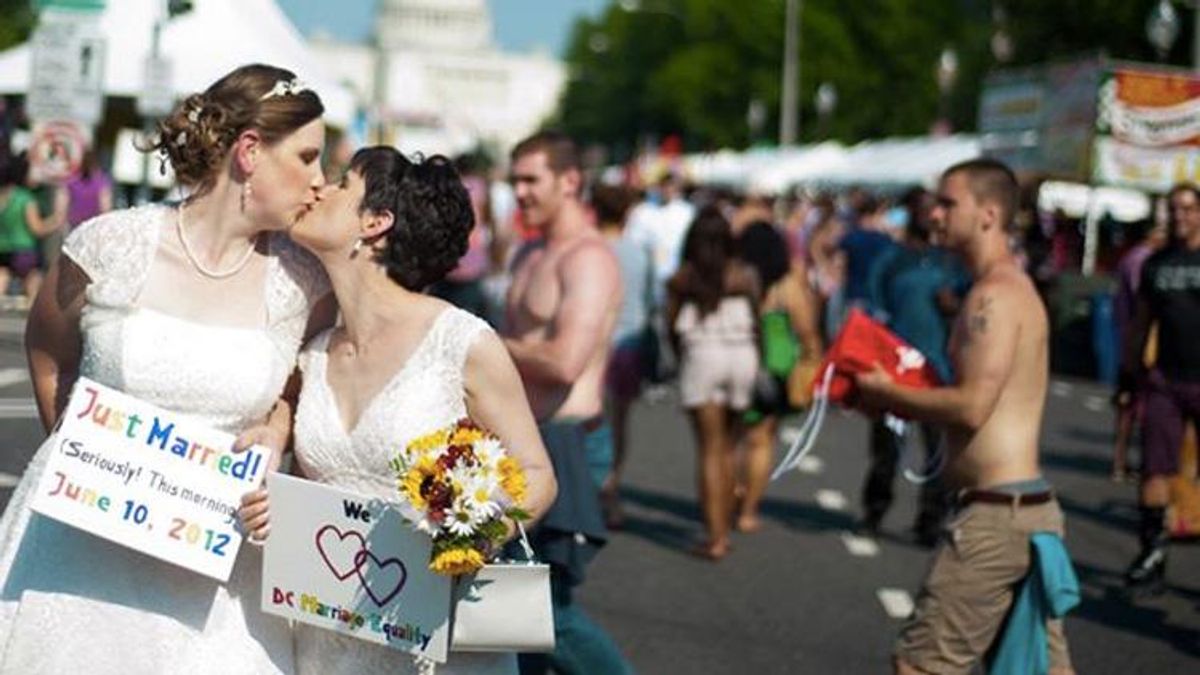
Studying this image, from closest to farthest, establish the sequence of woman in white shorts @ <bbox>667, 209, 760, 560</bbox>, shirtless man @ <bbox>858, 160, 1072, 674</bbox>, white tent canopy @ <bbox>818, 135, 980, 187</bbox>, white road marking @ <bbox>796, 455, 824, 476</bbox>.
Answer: shirtless man @ <bbox>858, 160, 1072, 674</bbox>, woman in white shorts @ <bbox>667, 209, 760, 560</bbox>, white road marking @ <bbox>796, 455, 824, 476</bbox>, white tent canopy @ <bbox>818, 135, 980, 187</bbox>

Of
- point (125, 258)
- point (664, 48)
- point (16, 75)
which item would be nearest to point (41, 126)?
point (16, 75)

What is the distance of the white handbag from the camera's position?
4449 mm

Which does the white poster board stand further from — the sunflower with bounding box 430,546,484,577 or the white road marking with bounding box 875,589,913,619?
the sunflower with bounding box 430,546,484,577

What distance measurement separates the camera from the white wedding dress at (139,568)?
182 inches

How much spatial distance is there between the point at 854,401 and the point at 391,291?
209 centimetres

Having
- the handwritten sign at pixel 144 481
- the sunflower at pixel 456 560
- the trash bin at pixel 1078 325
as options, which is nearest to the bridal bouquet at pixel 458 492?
the sunflower at pixel 456 560

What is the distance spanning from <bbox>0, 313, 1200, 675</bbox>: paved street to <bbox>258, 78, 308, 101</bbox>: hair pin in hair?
1.59m

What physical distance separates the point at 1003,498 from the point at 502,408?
2143 millimetres

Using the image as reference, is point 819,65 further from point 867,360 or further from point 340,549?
point 340,549

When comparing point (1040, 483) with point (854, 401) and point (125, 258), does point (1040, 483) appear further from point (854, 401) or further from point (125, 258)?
point (125, 258)

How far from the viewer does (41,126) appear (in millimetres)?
16672

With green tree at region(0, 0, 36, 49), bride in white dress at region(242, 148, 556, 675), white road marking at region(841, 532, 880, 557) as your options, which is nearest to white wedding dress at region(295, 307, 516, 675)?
bride in white dress at region(242, 148, 556, 675)

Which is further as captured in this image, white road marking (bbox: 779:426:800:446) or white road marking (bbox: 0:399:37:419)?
white road marking (bbox: 779:426:800:446)

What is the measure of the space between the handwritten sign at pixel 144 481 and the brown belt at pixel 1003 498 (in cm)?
250
